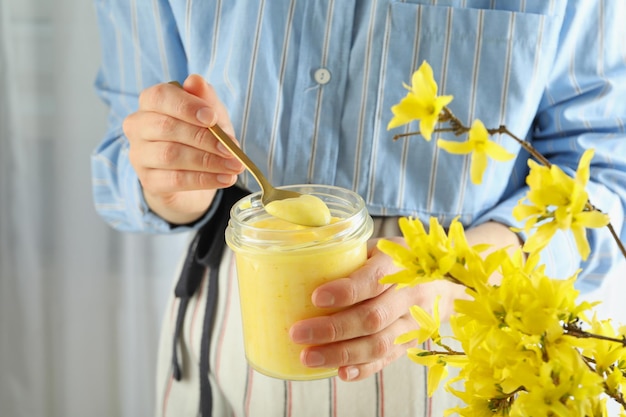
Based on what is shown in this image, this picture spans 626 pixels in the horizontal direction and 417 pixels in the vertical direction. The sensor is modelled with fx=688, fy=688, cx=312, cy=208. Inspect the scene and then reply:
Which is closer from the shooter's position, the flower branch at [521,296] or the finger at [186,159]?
the flower branch at [521,296]

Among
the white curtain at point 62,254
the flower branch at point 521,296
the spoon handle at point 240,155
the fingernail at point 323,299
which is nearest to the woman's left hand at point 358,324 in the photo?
the fingernail at point 323,299

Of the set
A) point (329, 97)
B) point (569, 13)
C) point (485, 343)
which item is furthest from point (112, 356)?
point (485, 343)

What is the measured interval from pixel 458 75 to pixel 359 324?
0.38 meters

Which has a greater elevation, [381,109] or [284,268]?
[381,109]

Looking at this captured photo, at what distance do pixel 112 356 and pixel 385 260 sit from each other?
3.12 feet

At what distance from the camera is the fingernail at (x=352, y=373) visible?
0.62m

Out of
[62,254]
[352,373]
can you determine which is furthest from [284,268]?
[62,254]

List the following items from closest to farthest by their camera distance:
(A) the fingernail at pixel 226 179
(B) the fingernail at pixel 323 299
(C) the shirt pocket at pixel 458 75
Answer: (B) the fingernail at pixel 323 299
(A) the fingernail at pixel 226 179
(C) the shirt pocket at pixel 458 75

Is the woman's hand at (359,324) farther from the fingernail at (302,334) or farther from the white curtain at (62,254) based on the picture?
the white curtain at (62,254)

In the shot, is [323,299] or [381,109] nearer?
[323,299]

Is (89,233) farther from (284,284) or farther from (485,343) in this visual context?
(485,343)

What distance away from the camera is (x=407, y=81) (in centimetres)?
83

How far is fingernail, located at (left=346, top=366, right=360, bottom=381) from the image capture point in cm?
62

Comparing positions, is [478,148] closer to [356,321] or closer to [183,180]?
[356,321]
